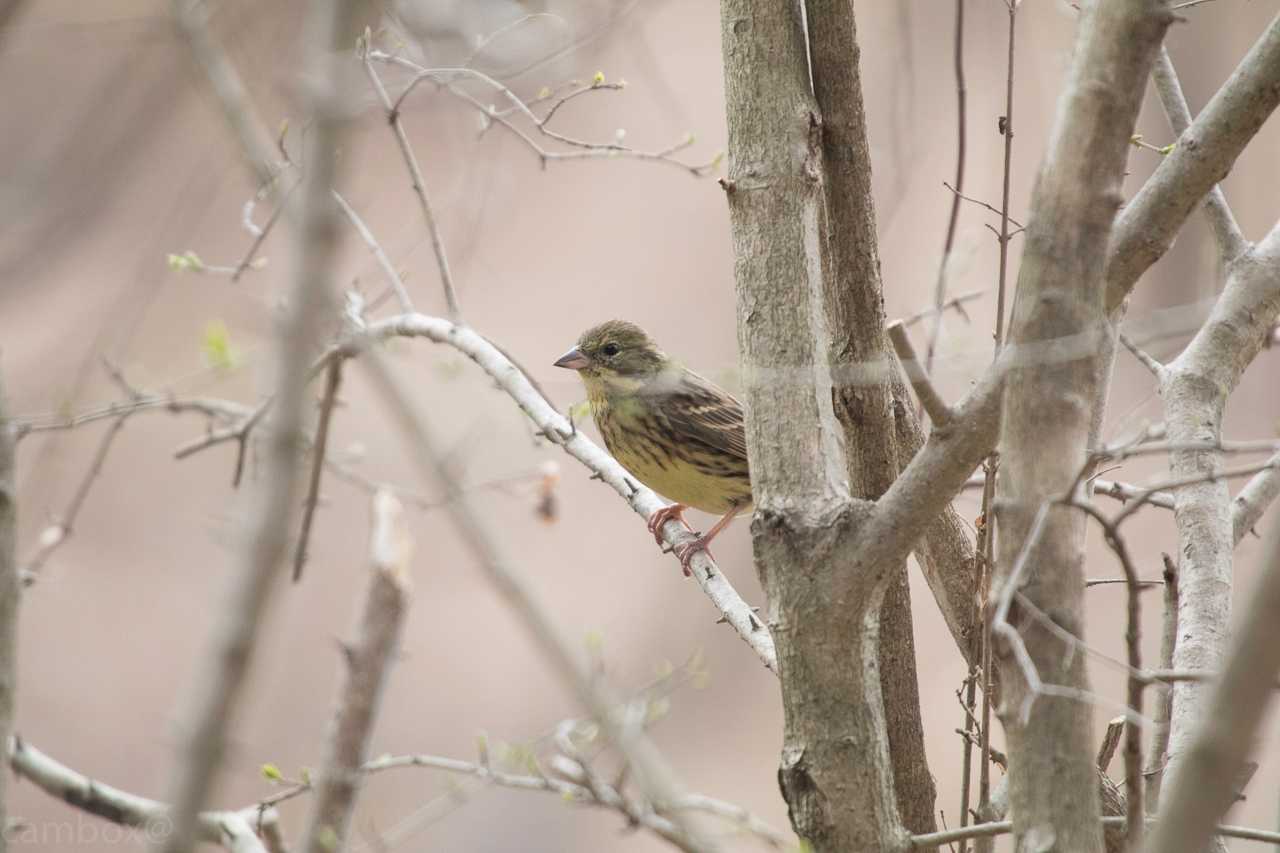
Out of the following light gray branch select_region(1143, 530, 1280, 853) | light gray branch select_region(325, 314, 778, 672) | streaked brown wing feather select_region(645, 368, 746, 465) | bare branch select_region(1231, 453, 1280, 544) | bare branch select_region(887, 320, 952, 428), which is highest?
streaked brown wing feather select_region(645, 368, 746, 465)

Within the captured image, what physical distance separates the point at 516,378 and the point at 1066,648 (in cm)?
185

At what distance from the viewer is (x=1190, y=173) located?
2.01 m

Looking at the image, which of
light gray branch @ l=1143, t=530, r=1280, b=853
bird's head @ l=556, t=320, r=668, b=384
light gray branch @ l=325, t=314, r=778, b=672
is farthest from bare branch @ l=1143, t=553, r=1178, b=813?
bird's head @ l=556, t=320, r=668, b=384

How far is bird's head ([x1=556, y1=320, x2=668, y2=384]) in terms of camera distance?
17.0ft

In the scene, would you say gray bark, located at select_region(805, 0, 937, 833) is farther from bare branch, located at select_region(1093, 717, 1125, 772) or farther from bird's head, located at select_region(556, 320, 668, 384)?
bird's head, located at select_region(556, 320, 668, 384)

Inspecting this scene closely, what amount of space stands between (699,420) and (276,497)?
12.6 feet

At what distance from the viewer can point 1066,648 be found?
5.51ft

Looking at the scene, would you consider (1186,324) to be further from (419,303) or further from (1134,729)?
(419,303)

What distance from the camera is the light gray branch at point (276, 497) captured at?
111 cm

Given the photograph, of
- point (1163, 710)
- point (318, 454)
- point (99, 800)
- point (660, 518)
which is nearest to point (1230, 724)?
point (1163, 710)

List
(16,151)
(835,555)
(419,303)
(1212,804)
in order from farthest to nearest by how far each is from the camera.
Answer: (419,303)
(16,151)
(835,555)
(1212,804)

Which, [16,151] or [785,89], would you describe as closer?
[785,89]

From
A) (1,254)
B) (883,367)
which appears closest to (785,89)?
(883,367)

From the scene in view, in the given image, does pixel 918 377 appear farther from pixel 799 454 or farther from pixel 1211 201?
pixel 1211 201
